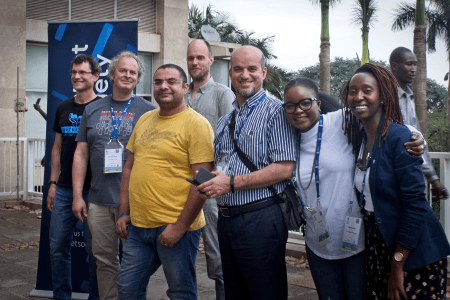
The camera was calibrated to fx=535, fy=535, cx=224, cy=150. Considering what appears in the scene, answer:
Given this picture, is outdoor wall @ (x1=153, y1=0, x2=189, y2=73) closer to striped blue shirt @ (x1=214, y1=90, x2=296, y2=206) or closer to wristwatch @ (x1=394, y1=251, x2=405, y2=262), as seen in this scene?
striped blue shirt @ (x1=214, y1=90, x2=296, y2=206)

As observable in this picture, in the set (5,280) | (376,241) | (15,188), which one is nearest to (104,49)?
(5,280)

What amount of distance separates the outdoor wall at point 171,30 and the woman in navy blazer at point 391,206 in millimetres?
13205

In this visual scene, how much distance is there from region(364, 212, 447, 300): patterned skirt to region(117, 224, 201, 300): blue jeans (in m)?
1.15

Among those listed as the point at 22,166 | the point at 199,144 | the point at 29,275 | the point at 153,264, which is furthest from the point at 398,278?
the point at 22,166

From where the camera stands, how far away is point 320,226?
110 inches

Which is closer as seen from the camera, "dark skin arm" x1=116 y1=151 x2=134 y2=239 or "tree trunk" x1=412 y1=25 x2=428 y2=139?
"dark skin arm" x1=116 y1=151 x2=134 y2=239

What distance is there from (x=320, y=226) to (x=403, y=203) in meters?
0.47

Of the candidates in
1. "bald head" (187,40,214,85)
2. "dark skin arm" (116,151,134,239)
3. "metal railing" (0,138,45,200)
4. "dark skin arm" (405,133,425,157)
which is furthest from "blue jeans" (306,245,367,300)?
"metal railing" (0,138,45,200)

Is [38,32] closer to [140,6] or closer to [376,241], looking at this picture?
[140,6]

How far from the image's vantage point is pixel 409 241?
97.0 inches

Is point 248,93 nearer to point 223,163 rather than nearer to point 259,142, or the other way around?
point 259,142

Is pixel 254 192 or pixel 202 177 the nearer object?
pixel 202 177

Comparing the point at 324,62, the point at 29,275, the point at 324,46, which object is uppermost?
the point at 324,46

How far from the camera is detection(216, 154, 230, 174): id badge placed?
3064mm
